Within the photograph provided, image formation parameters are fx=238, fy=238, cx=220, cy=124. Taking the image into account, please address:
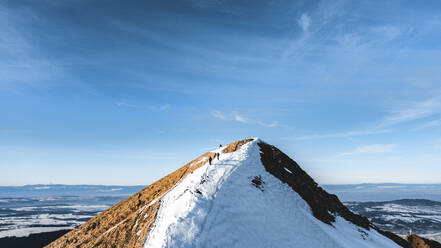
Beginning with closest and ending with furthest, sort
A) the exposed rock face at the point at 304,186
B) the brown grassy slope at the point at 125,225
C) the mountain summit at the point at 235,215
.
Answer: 1. the mountain summit at the point at 235,215
2. the brown grassy slope at the point at 125,225
3. the exposed rock face at the point at 304,186

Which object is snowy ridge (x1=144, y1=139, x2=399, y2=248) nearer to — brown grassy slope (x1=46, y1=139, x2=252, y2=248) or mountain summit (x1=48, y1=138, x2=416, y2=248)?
mountain summit (x1=48, y1=138, x2=416, y2=248)

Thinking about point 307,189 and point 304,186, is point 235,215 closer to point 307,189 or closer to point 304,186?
point 304,186

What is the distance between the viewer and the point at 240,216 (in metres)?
18.1

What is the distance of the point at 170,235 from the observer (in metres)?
14.9

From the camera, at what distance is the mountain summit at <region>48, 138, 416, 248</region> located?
53.4 ft

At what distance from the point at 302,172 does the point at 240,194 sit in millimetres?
15599

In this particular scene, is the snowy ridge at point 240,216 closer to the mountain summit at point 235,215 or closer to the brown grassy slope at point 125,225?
the mountain summit at point 235,215

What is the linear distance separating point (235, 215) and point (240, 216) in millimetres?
394

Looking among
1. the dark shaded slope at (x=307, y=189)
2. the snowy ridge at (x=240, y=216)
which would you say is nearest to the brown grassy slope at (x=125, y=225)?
the snowy ridge at (x=240, y=216)

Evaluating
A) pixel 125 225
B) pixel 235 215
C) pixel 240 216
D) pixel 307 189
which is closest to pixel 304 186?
pixel 307 189

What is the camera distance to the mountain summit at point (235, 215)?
53.4 feet

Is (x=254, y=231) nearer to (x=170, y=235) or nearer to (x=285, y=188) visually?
(x=170, y=235)

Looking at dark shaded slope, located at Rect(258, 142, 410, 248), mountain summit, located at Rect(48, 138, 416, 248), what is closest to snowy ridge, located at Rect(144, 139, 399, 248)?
mountain summit, located at Rect(48, 138, 416, 248)

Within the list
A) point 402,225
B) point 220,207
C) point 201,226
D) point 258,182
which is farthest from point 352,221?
point 402,225
